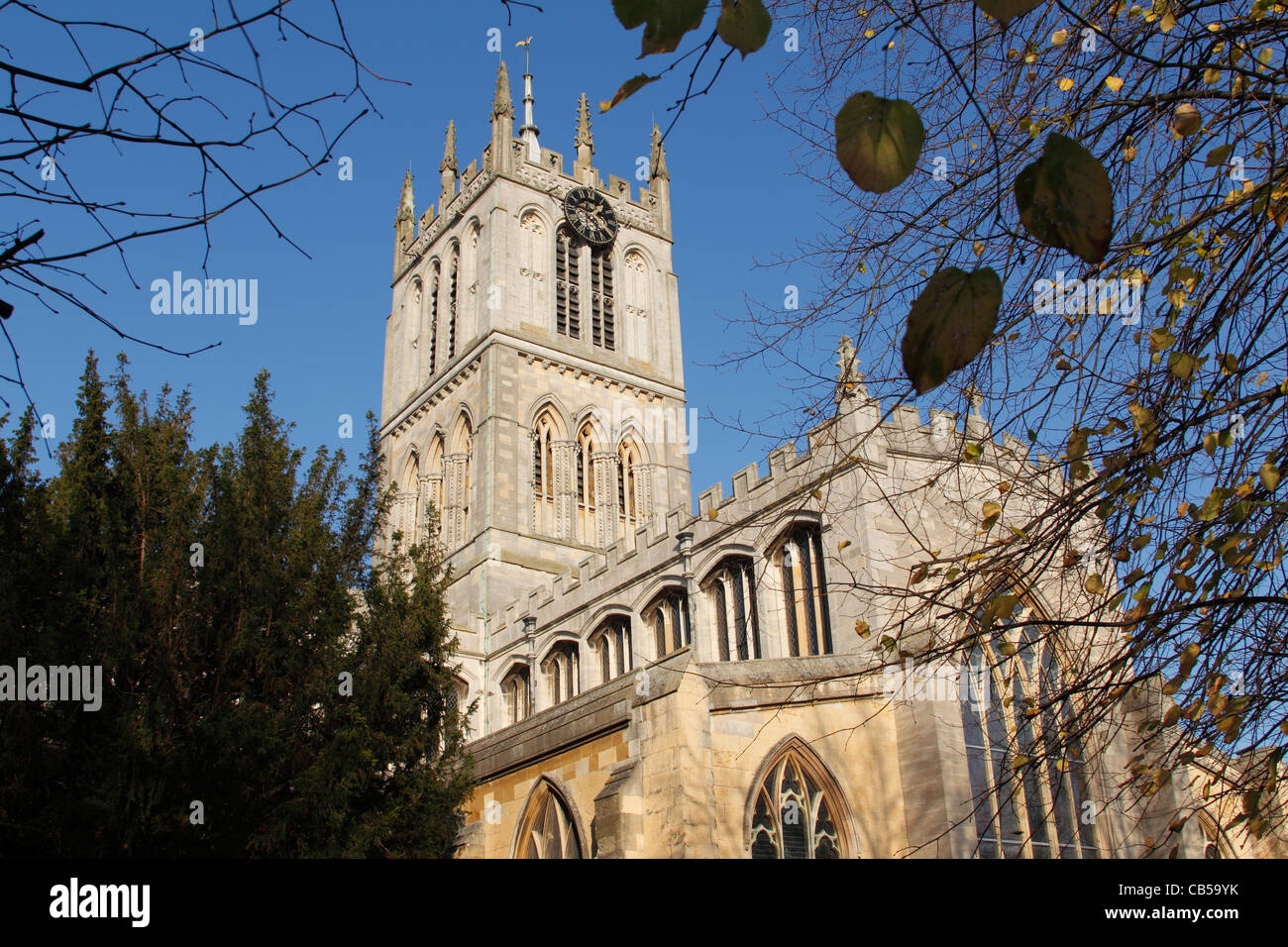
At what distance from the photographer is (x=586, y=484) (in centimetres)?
3400

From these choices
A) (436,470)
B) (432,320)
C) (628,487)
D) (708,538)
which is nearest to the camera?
(708,538)

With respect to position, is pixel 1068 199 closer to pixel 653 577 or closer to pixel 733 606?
pixel 733 606

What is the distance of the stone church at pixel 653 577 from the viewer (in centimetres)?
1166

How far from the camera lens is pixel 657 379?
1460 inches

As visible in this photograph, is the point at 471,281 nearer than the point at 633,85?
No

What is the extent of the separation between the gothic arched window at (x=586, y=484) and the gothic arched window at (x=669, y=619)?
9.97m

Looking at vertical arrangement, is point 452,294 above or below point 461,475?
above

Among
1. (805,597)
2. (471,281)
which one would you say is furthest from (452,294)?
(805,597)

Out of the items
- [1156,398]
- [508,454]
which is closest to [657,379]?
[508,454]

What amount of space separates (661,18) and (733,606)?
1910 cm

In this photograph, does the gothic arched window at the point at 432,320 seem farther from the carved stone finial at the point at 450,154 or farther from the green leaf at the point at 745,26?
the green leaf at the point at 745,26

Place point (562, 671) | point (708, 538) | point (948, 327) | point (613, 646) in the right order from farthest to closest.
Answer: point (562, 671) → point (613, 646) → point (708, 538) → point (948, 327)
